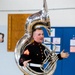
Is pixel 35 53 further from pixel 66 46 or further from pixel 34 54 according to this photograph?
pixel 66 46

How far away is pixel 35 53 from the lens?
176 centimetres

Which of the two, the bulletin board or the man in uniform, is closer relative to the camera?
the man in uniform

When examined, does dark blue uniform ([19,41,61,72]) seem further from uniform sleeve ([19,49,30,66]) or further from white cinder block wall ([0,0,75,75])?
white cinder block wall ([0,0,75,75])

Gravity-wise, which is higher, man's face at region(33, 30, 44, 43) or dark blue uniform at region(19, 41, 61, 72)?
man's face at region(33, 30, 44, 43)

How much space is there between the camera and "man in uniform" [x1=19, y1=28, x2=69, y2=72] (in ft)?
5.60

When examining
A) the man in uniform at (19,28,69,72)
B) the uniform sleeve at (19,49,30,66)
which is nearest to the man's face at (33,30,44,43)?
the man in uniform at (19,28,69,72)

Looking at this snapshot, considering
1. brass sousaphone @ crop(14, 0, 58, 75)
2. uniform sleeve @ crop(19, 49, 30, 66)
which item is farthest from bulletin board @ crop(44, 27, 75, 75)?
uniform sleeve @ crop(19, 49, 30, 66)

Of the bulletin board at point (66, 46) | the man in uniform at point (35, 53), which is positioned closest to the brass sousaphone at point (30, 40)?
the man in uniform at point (35, 53)

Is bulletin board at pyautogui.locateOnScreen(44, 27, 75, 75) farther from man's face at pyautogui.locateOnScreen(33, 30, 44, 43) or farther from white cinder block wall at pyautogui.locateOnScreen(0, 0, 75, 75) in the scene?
man's face at pyautogui.locateOnScreen(33, 30, 44, 43)

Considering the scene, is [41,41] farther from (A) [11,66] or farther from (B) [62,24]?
(A) [11,66]

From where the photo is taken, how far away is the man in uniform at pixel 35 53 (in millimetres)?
1707

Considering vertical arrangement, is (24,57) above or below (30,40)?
below

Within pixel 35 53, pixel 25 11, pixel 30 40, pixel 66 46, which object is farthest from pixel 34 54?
pixel 25 11

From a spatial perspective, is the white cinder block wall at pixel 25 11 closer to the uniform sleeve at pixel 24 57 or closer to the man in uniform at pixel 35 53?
the man in uniform at pixel 35 53
